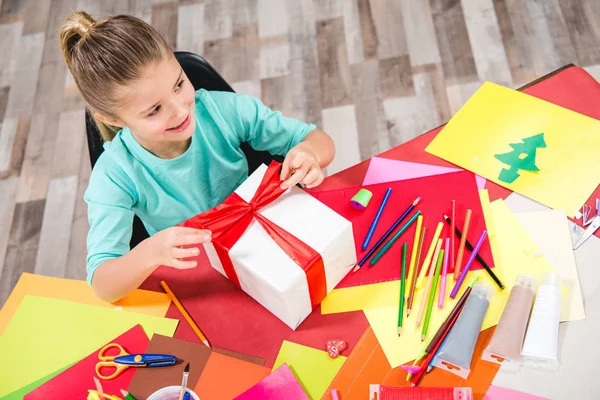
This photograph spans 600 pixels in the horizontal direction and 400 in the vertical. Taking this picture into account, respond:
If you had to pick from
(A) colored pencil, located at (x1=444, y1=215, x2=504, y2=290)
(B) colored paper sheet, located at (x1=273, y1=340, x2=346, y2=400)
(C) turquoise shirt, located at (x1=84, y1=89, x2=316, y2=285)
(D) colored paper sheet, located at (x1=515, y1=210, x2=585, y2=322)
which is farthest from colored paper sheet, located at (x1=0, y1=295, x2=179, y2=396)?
(D) colored paper sheet, located at (x1=515, y1=210, x2=585, y2=322)

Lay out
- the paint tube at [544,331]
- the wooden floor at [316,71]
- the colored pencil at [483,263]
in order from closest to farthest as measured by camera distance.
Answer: the paint tube at [544,331] → the colored pencil at [483,263] → the wooden floor at [316,71]

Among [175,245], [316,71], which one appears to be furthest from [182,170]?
[316,71]

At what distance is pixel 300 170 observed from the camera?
1.06 metres

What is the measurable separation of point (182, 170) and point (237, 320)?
38 centimetres

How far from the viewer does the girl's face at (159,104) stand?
3.40 ft

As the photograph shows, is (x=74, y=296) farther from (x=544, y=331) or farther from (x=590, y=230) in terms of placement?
(x=590, y=230)

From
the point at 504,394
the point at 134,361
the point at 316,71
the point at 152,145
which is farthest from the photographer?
the point at 316,71

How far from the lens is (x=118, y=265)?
108cm

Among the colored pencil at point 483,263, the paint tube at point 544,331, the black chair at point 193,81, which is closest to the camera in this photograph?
the paint tube at point 544,331

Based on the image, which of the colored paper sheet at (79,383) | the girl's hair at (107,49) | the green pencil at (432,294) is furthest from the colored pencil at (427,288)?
the girl's hair at (107,49)

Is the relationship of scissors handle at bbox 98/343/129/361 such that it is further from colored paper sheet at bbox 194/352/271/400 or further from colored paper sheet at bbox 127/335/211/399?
colored paper sheet at bbox 194/352/271/400

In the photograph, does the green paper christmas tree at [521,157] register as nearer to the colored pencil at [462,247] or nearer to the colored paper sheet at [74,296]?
the colored pencil at [462,247]

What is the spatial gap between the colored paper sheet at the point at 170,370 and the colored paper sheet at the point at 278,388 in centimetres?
10

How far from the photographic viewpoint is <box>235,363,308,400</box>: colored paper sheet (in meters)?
0.96
